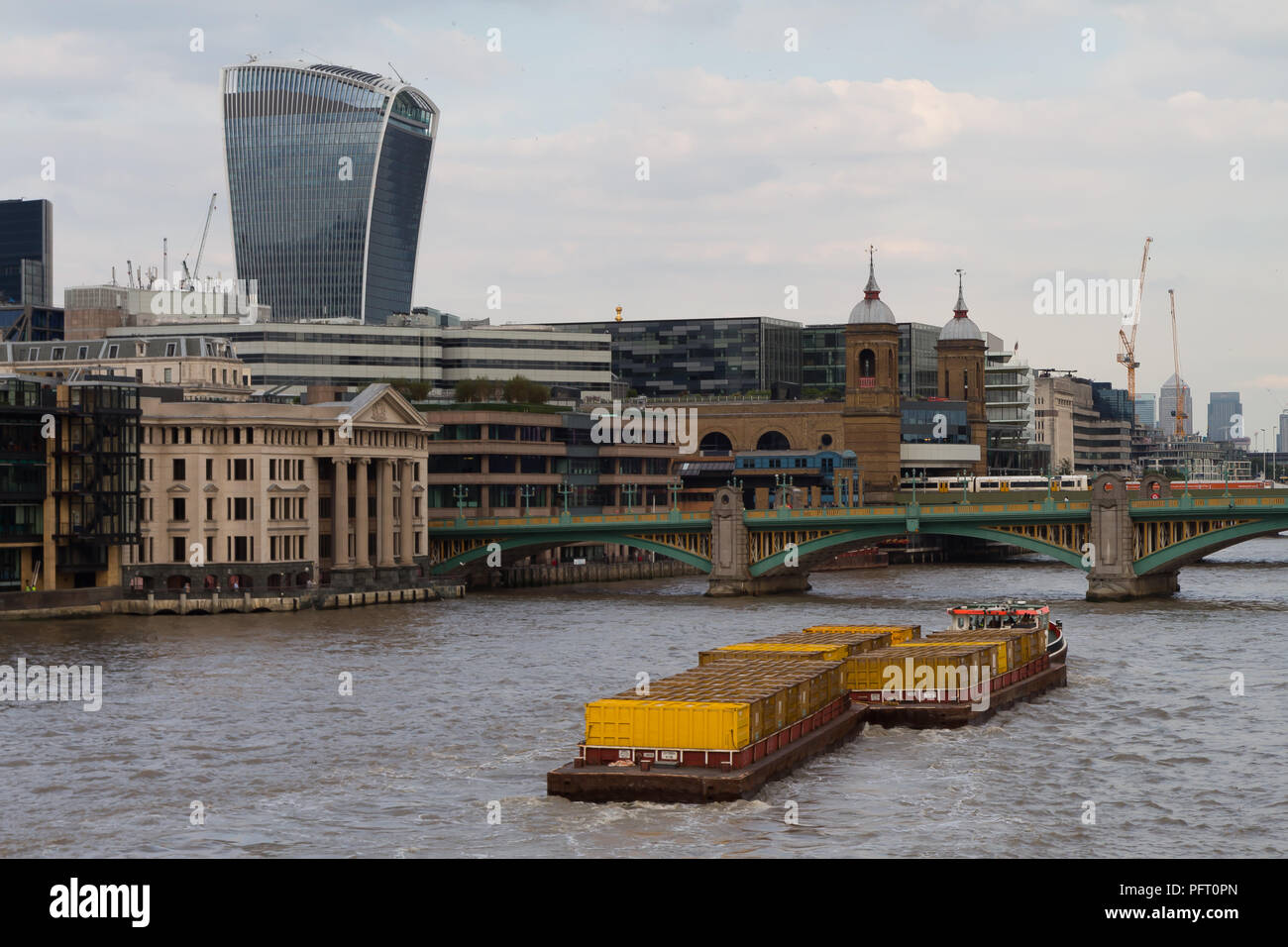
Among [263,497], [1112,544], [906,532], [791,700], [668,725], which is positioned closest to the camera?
[668,725]

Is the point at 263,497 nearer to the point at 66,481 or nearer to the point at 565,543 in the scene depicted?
the point at 66,481

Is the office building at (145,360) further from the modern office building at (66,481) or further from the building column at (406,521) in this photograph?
the modern office building at (66,481)

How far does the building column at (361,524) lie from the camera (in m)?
133

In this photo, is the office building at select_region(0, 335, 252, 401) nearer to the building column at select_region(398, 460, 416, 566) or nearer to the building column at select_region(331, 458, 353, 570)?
the building column at select_region(398, 460, 416, 566)

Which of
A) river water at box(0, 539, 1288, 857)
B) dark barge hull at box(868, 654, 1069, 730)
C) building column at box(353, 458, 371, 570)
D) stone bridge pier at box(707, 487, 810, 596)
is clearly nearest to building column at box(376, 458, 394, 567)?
building column at box(353, 458, 371, 570)

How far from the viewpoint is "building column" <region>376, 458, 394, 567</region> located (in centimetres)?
13612

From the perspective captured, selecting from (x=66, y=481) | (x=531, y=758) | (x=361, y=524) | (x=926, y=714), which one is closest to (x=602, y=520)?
(x=361, y=524)

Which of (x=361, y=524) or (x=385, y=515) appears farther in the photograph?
(x=385, y=515)

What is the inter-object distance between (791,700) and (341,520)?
80.0m

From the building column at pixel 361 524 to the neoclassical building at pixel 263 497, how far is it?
0.08m

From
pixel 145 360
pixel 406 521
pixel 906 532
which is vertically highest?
pixel 145 360

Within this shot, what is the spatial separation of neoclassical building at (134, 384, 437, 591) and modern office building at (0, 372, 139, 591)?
251cm

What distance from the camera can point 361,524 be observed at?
133m
